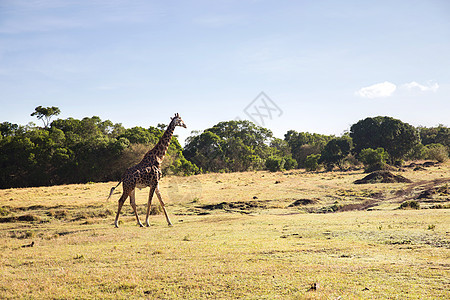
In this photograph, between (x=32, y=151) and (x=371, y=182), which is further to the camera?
(x=32, y=151)

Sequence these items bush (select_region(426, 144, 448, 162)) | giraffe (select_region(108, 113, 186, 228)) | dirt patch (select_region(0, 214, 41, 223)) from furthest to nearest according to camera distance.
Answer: bush (select_region(426, 144, 448, 162))
dirt patch (select_region(0, 214, 41, 223))
giraffe (select_region(108, 113, 186, 228))

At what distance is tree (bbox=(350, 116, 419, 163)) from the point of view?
63.8 m

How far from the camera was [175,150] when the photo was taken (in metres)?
63.7

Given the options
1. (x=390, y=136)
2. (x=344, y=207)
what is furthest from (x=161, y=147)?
(x=390, y=136)

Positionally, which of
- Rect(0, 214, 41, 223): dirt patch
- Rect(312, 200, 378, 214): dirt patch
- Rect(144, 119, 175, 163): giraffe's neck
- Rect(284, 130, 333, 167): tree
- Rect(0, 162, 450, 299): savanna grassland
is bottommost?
Rect(312, 200, 378, 214): dirt patch

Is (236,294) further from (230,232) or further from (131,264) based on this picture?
(230,232)

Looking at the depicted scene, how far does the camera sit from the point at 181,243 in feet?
42.3

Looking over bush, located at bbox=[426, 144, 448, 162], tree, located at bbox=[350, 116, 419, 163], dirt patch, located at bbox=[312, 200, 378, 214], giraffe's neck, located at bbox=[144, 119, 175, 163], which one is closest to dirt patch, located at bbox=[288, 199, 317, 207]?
dirt patch, located at bbox=[312, 200, 378, 214]

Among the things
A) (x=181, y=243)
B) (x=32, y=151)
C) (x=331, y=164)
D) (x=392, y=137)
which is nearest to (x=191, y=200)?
(x=181, y=243)

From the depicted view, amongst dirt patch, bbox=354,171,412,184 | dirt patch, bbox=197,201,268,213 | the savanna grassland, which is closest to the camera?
the savanna grassland

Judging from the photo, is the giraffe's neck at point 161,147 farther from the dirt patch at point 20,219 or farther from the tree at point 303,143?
the tree at point 303,143

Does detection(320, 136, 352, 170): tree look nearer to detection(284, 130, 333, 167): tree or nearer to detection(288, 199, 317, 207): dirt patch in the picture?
detection(284, 130, 333, 167): tree

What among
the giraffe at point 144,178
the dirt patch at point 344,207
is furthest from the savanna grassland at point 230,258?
the dirt patch at point 344,207

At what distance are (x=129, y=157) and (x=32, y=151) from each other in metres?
13.1
